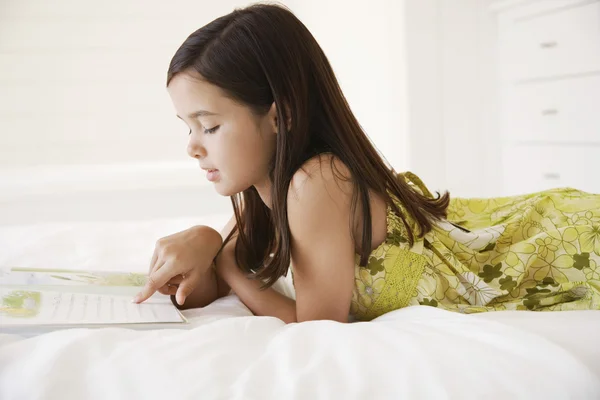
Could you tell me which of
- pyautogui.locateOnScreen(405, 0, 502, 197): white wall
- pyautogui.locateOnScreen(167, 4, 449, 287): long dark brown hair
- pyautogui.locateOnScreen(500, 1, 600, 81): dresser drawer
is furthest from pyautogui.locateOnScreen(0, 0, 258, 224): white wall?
pyautogui.locateOnScreen(167, 4, 449, 287): long dark brown hair

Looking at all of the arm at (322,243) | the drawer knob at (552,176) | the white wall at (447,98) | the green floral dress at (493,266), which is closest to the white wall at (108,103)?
the white wall at (447,98)

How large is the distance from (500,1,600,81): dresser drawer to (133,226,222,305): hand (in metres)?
1.60

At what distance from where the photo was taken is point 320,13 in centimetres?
362

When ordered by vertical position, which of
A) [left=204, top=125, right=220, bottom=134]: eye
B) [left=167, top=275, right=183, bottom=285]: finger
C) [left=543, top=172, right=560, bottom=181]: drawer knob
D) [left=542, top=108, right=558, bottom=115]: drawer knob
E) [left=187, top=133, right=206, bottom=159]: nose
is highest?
[left=204, top=125, right=220, bottom=134]: eye

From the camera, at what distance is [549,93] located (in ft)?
8.16

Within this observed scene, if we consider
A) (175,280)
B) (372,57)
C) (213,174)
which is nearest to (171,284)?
(175,280)

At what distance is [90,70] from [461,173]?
1.82m

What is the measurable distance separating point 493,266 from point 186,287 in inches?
19.4

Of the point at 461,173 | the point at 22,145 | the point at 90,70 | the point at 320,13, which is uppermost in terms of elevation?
the point at 320,13

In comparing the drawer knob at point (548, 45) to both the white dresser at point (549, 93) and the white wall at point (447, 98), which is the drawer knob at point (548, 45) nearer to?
the white dresser at point (549, 93)

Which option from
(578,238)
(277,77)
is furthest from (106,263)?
(578,238)

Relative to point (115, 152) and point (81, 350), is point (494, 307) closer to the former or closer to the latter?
point (81, 350)

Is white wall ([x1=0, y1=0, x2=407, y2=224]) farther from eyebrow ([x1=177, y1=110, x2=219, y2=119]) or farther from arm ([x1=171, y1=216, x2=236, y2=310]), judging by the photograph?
eyebrow ([x1=177, y1=110, x2=219, y2=119])

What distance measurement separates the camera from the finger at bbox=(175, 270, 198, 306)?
105cm
